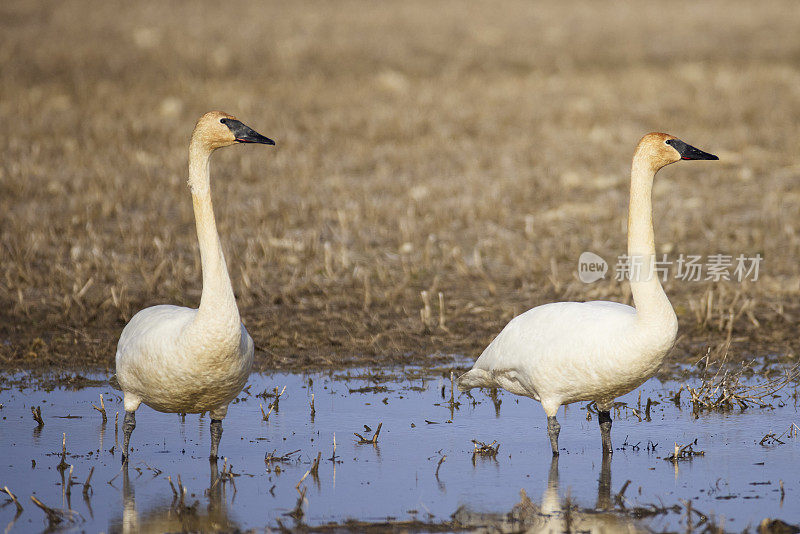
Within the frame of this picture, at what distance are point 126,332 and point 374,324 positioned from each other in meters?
3.18

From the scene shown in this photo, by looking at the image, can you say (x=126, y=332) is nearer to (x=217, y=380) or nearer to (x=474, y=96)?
(x=217, y=380)

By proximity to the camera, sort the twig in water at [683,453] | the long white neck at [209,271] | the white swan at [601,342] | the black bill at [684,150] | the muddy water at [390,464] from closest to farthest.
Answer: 1. the muddy water at [390,464]
2. the long white neck at [209,271]
3. the white swan at [601,342]
4. the twig in water at [683,453]
5. the black bill at [684,150]

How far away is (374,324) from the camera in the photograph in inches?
379

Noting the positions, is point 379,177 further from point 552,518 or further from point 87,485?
point 552,518

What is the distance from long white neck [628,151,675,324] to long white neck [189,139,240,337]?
233 centimetres

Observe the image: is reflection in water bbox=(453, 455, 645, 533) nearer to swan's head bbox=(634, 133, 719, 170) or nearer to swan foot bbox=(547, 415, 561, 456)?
swan foot bbox=(547, 415, 561, 456)

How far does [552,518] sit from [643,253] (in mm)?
1910

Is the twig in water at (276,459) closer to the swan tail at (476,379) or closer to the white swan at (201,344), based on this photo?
the white swan at (201,344)

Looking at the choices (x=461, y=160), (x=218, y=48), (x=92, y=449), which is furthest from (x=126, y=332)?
(x=218, y=48)

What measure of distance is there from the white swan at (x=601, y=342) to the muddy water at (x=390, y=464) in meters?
0.39

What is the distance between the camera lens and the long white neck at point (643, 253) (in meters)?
6.11
